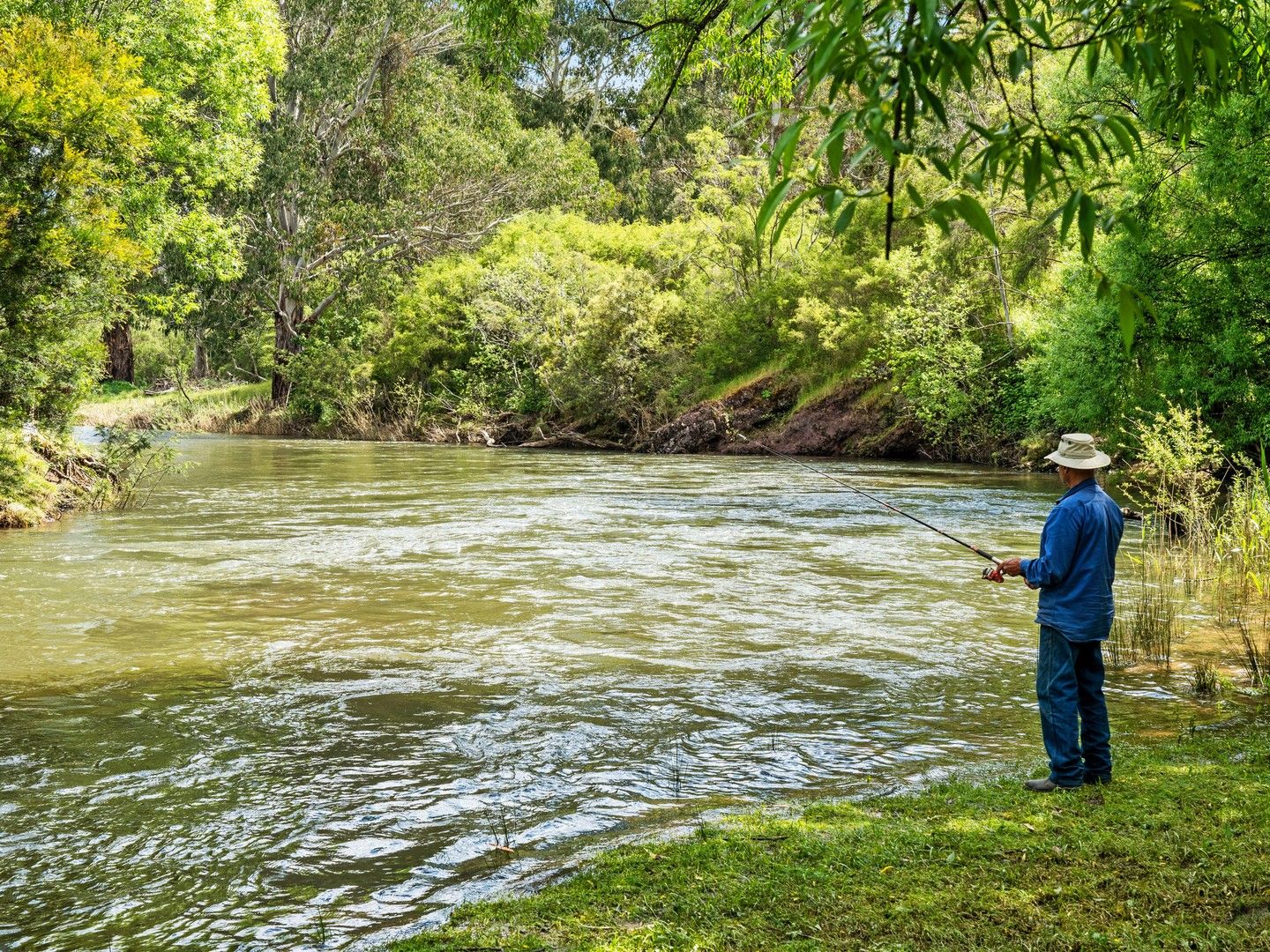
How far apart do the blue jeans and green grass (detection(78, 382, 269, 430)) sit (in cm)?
4115

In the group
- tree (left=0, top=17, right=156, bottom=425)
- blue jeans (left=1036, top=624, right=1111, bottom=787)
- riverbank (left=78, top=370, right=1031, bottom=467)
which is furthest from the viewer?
riverbank (left=78, top=370, right=1031, bottom=467)

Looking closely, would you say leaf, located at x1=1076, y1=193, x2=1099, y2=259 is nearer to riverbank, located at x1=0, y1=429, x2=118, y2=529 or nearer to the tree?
the tree

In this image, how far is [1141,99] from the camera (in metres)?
17.1

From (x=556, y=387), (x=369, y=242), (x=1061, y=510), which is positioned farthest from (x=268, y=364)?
(x=1061, y=510)

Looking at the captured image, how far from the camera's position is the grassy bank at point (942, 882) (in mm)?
3893

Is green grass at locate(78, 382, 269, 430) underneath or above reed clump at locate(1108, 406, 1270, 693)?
above

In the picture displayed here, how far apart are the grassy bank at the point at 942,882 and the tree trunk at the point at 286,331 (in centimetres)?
4525

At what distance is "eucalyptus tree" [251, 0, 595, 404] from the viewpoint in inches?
1734

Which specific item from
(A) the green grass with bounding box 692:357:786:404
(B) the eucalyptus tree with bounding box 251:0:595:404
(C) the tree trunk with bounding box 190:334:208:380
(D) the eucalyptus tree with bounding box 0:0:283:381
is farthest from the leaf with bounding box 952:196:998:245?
(C) the tree trunk with bounding box 190:334:208:380

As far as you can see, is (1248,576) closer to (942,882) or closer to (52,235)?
(942,882)

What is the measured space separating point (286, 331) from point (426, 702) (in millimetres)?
43105

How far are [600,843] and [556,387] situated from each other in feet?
115

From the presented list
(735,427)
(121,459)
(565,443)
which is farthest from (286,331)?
(121,459)

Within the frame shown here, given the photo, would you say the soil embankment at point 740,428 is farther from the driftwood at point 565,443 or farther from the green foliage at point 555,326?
the green foliage at point 555,326
